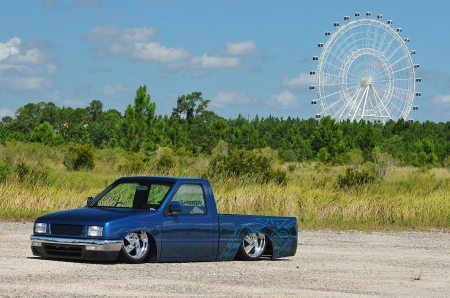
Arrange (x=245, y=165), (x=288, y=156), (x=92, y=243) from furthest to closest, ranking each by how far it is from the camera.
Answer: (x=288, y=156) < (x=245, y=165) < (x=92, y=243)

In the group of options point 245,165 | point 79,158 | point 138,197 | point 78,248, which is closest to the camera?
point 78,248

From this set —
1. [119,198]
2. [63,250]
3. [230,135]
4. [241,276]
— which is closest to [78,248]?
[63,250]

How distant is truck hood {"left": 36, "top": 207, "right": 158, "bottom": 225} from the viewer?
13.0 meters

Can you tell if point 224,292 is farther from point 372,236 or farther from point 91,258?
point 372,236

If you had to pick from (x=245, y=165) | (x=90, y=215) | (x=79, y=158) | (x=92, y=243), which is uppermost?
(x=79, y=158)

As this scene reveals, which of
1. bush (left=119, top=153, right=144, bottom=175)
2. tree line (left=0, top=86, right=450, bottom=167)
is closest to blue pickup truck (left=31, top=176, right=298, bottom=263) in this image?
bush (left=119, top=153, right=144, bottom=175)

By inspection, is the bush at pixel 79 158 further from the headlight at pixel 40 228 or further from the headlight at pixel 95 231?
the headlight at pixel 95 231

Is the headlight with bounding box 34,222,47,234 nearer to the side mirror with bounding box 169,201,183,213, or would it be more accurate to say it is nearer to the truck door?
the truck door

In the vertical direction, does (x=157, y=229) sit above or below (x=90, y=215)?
below

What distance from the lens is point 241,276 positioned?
41.1 feet

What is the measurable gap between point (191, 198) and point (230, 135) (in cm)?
9173

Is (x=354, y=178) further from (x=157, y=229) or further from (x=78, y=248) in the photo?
(x=78, y=248)

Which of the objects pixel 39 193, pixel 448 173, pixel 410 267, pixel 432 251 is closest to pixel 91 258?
pixel 410 267

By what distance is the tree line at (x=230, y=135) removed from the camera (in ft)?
236
